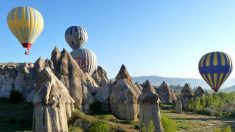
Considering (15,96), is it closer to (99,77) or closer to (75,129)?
(75,129)

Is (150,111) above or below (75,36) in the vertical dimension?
below

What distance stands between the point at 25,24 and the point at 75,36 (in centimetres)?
3022

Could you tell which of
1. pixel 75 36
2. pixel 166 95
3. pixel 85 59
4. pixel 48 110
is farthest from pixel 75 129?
pixel 166 95

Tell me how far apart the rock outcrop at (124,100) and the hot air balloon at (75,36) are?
36402mm

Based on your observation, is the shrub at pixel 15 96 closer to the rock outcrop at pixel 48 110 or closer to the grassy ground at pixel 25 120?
the grassy ground at pixel 25 120

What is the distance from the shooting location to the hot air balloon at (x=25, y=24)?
5984 centimetres

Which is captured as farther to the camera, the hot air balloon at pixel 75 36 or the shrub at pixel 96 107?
the hot air balloon at pixel 75 36

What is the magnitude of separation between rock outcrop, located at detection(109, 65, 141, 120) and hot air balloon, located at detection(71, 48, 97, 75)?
24.8 metres

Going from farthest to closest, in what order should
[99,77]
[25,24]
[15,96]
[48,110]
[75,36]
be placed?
[75,36] → [99,77] → [25,24] → [15,96] → [48,110]

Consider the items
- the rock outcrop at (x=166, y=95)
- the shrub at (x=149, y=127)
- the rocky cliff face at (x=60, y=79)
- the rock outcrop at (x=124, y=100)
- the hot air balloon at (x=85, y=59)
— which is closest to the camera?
the shrub at (x=149, y=127)

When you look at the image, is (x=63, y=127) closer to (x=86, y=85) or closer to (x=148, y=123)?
(x=148, y=123)

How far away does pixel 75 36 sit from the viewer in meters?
89.7

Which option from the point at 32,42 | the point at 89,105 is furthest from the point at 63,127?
the point at 32,42

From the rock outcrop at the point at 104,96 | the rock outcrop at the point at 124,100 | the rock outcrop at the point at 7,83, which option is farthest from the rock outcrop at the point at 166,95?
the rock outcrop at the point at 7,83
